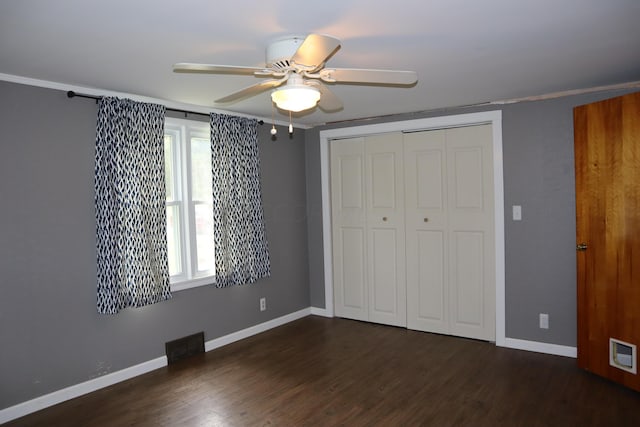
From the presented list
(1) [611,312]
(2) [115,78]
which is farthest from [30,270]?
(1) [611,312]

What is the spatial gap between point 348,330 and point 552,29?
10.8 feet

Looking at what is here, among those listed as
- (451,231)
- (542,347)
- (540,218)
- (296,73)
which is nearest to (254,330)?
(451,231)

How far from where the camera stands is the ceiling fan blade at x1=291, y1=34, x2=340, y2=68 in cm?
178

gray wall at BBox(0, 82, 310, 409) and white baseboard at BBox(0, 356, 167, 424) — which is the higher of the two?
gray wall at BBox(0, 82, 310, 409)

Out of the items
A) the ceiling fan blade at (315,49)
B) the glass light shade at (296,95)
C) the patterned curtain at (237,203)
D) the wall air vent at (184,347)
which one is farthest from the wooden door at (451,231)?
the ceiling fan blade at (315,49)

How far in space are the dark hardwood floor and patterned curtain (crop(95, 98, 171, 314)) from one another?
697 millimetres

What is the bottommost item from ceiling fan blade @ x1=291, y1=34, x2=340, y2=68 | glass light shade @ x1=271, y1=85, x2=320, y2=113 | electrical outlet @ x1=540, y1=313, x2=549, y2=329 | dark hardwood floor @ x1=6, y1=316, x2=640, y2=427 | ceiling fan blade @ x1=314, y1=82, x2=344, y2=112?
dark hardwood floor @ x1=6, y1=316, x2=640, y2=427

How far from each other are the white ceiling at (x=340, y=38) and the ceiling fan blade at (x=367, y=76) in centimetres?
18

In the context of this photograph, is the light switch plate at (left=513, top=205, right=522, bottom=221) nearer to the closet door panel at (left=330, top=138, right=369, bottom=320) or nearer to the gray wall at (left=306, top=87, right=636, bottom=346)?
the gray wall at (left=306, top=87, right=636, bottom=346)

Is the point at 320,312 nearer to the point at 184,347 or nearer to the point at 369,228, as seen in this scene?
the point at 369,228

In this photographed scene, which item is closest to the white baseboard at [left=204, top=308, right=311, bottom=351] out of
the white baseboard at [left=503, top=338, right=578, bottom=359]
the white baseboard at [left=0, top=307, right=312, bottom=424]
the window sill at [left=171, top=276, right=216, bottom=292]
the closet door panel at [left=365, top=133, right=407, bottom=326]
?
the white baseboard at [left=0, top=307, right=312, bottom=424]

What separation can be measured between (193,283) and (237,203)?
0.83 meters

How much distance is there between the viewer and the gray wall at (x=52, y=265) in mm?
2824

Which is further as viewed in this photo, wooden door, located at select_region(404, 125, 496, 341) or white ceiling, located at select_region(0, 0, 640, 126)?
wooden door, located at select_region(404, 125, 496, 341)
